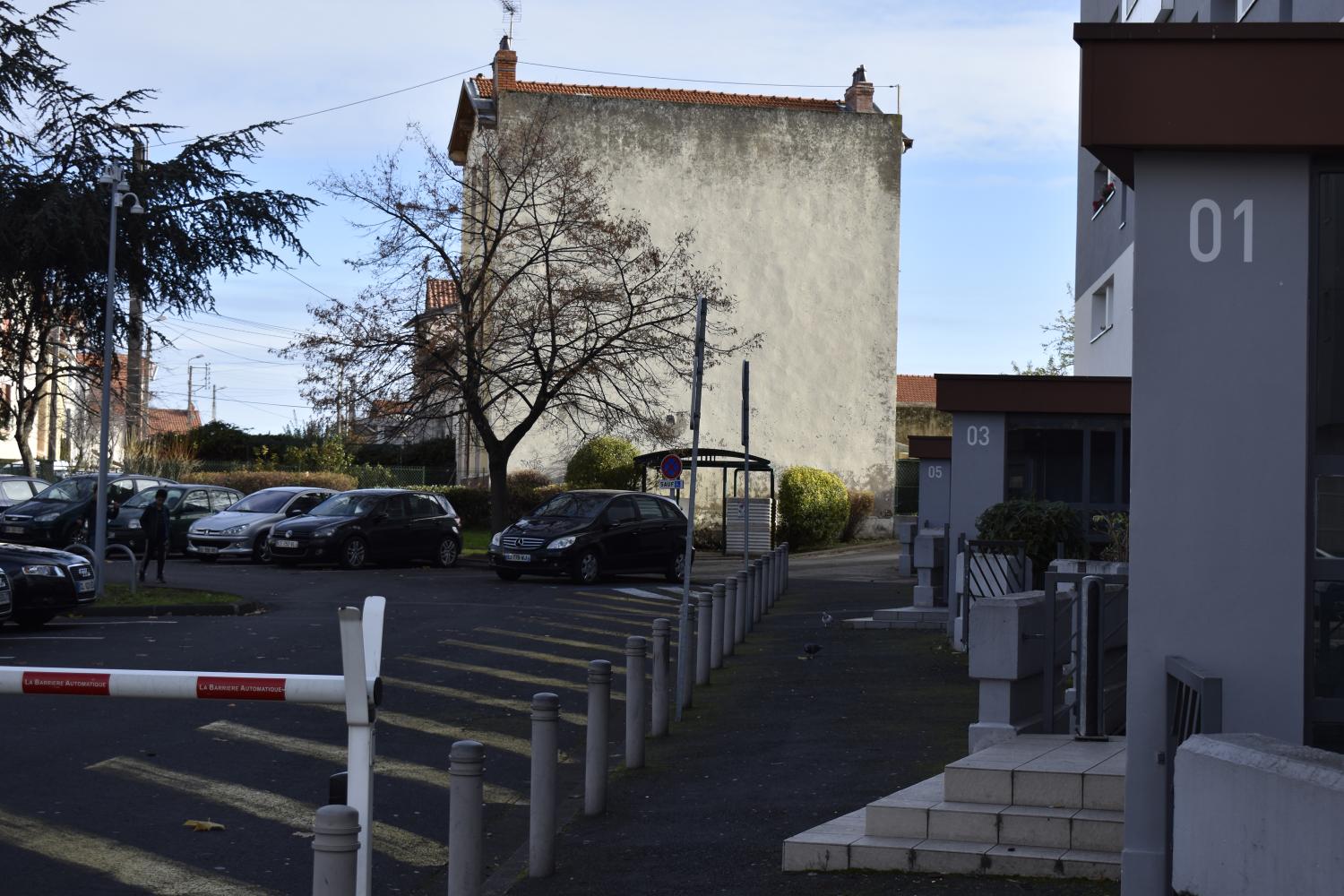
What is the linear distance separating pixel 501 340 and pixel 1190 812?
29.2 m

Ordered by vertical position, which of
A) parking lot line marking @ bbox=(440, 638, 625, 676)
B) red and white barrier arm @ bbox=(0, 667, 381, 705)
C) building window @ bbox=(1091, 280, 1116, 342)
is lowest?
parking lot line marking @ bbox=(440, 638, 625, 676)

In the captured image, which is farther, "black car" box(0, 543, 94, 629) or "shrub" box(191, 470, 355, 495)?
"shrub" box(191, 470, 355, 495)

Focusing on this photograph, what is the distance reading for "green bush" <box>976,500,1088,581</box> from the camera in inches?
572

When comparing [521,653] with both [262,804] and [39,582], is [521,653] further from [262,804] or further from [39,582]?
[262,804]

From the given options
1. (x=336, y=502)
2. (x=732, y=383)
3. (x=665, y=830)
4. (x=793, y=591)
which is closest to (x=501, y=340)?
(x=336, y=502)

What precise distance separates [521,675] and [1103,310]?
19.1m

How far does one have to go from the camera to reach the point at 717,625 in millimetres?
14578

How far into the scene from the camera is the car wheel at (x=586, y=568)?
26422 millimetres

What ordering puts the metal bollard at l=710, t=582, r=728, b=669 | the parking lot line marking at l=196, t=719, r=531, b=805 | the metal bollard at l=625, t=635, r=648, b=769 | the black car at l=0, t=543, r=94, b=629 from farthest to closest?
the black car at l=0, t=543, r=94, b=629
the metal bollard at l=710, t=582, r=728, b=669
the metal bollard at l=625, t=635, r=648, b=769
the parking lot line marking at l=196, t=719, r=531, b=805

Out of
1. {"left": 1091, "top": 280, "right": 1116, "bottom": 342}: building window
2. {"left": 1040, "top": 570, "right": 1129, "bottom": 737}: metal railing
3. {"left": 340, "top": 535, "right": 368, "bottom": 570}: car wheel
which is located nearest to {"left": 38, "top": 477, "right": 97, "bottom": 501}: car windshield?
{"left": 340, "top": 535, "right": 368, "bottom": 570}: car wheel

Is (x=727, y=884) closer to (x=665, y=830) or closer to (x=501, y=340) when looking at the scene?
(x=665, y=830)

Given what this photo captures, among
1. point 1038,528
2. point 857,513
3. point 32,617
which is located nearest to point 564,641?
point 1038,528

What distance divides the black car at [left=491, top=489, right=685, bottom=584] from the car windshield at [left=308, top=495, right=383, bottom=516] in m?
3.15

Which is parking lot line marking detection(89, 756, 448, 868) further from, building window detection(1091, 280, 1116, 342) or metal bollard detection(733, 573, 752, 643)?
building window detection(1091, 280, 1116, 342)
